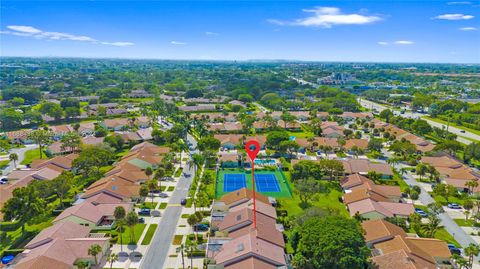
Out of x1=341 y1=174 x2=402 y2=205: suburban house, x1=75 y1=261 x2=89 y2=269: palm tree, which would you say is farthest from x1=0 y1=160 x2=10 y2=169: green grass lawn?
x1=341 y1=174 x2=402 y2=205: suburban house

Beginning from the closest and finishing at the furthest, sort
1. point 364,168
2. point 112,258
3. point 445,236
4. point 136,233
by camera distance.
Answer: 1. point 112,258
2. point 136,233
3. point 445,236
4. point 364,168

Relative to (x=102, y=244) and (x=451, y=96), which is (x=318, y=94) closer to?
(x=451, y=96)

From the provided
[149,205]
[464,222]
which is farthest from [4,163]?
[464,222]

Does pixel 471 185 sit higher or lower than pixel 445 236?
higher

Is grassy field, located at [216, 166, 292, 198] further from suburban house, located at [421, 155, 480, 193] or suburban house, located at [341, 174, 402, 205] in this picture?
suburban house, located at [421, 155, 480, 193]

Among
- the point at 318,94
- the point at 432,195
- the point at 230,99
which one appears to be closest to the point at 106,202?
the point at 432,195

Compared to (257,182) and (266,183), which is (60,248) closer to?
(257,182)
